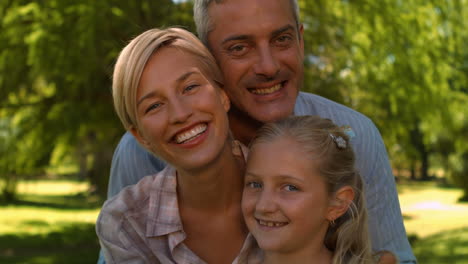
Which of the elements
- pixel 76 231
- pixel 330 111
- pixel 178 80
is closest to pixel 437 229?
pixel 76 231

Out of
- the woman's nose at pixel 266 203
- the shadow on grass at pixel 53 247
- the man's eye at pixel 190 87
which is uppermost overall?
the man's eye at pixel 190 87

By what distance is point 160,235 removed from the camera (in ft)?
8.13

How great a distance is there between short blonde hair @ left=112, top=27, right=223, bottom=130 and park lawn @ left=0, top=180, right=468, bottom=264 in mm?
7589

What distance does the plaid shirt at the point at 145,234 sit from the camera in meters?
2.43

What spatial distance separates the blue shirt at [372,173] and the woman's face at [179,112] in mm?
477

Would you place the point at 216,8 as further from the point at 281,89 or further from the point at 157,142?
the point at 157,142

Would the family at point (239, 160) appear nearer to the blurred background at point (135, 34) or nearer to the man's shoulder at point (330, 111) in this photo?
the man's shoulder at point (330, 111)

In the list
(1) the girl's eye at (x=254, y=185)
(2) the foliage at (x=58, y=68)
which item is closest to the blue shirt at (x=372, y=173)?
(1) the girl's eye at (x=254, y=185)

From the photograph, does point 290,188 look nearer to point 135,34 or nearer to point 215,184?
point 215,184

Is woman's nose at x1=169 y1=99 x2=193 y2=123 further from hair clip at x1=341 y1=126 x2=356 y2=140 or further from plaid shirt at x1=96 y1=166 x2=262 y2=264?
hair clip at x1=341 y1=126 x2=356 y2=140

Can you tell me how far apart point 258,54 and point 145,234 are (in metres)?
0.91

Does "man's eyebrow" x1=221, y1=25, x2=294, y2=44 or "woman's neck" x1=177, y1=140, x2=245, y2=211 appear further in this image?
"man's eyebrow" x1=221, y1=25, x2=294, y2=44

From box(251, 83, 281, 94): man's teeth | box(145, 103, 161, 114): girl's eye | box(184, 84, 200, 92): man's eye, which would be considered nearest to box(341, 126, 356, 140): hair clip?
box(251, 83, 281, 94): man's teeth

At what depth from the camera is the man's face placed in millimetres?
2633
